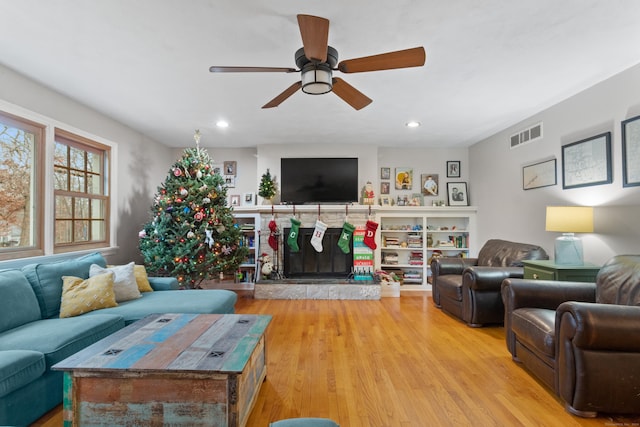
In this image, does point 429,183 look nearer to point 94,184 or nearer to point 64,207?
point 94,184

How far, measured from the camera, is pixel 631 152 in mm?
2584

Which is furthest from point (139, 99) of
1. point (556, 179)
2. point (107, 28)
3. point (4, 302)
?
point (556, 179)

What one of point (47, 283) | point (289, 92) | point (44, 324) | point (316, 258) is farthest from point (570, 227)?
point (47, 283)

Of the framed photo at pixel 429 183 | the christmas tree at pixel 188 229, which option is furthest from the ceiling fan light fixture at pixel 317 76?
the framed photo at pixel 429 183

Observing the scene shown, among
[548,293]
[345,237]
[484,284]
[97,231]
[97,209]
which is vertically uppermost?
[97,209]

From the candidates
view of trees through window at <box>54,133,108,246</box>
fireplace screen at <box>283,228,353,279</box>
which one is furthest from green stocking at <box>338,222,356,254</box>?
view of trees through window at <box>54,133,108,246</box>

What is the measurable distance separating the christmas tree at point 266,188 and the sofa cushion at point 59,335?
2.92m

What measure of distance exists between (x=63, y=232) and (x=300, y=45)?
307 cm

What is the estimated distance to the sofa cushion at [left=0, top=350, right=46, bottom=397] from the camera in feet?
5.11

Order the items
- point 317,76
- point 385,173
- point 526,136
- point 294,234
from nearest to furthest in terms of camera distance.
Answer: point 317,76 → point 526,136 → point 294,234 → point 385,173

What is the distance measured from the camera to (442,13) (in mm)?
1940

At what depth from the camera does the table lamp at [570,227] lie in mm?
2791

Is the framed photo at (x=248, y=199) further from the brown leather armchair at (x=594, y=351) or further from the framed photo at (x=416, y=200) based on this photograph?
the brown leather armchair at (x=594, y=351)

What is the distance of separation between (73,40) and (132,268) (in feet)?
6.17
